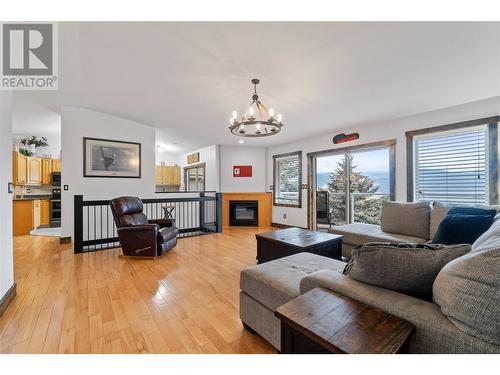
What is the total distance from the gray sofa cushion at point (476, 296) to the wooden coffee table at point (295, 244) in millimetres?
1586

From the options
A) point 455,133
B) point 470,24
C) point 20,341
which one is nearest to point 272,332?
point 20,341

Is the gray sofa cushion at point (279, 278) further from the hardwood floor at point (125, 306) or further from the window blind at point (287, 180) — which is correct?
the window blind at point (287, 180)

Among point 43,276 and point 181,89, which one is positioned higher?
point 181,89

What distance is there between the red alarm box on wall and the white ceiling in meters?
→ 3.04

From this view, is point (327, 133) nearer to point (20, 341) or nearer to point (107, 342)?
point (107, 342)

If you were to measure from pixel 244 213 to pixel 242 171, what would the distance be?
51.5 inches

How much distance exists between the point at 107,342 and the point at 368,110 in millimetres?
4428

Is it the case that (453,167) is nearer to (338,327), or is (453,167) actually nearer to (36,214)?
(338,327)

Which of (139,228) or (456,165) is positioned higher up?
(456,165)

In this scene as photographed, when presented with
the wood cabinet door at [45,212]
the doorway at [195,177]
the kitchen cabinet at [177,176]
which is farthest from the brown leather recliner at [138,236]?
the kitchen cabinet at [177,176]

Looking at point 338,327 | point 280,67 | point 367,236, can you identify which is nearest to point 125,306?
point 338,327

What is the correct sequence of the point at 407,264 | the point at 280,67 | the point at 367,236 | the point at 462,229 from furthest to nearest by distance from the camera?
1. the point at 367,236
2. the point at 280,67
3. the point at 462,229
4. the point at 407,264

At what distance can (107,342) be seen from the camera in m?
1.53

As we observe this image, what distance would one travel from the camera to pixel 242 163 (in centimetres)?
686
